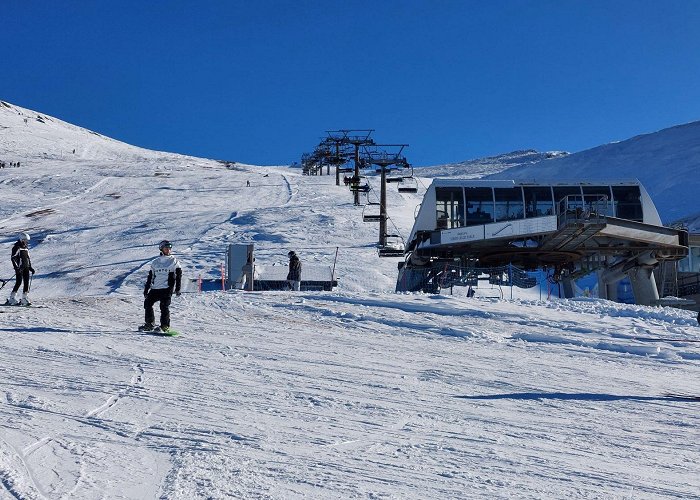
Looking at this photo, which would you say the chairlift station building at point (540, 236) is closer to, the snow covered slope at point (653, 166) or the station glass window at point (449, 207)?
the station glass window at point (449, 207)

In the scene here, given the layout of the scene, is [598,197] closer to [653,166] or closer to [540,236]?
[540,236]

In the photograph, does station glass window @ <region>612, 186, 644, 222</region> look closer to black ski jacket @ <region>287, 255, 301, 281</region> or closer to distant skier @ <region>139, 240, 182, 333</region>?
black ski jacket @ <region>287, 255, 301, 281</region>

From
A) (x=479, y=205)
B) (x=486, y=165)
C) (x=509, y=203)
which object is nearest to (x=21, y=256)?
(x=479, y=205)

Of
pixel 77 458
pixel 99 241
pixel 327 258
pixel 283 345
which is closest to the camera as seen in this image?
pixel 77 458

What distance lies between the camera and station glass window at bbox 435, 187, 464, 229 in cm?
2977

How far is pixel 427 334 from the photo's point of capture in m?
12.0

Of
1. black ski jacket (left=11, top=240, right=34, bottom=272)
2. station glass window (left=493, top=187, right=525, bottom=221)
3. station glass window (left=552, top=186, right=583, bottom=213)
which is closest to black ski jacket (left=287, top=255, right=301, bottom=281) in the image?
station glass window (left=493, top=187, right=525, bottom=221)

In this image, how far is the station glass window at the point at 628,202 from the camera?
1160 inches

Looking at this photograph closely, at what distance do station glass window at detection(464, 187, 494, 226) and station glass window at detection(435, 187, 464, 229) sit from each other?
A: 10.9 inches

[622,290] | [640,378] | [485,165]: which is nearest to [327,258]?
[622,290]

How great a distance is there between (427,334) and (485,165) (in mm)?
135472

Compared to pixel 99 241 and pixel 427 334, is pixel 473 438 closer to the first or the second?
pixel 427 334

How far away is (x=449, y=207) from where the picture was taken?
29922 mm

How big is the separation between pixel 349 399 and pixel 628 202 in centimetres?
2583
